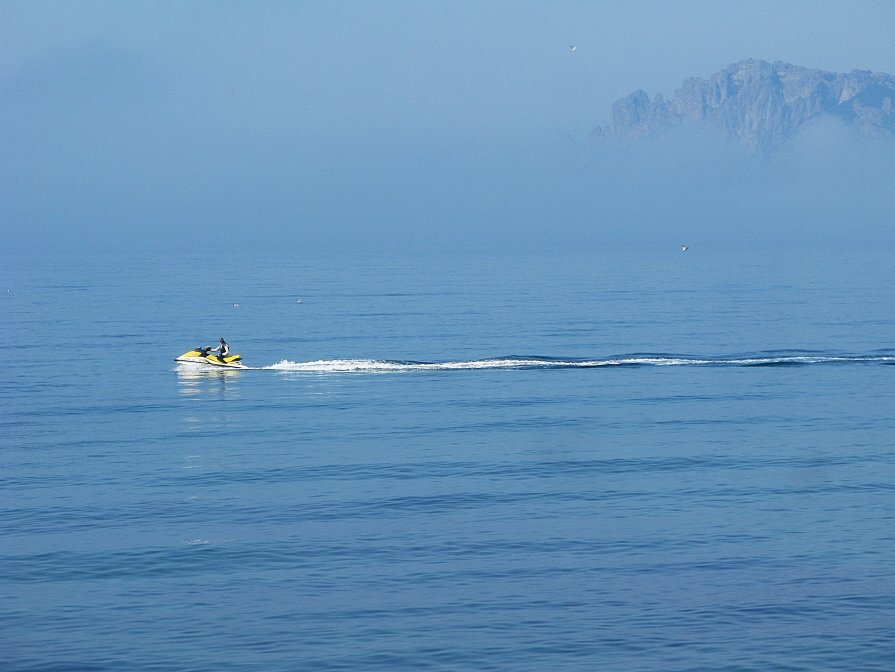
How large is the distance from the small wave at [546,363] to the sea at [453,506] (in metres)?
0.32

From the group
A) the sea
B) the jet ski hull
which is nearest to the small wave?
the sea

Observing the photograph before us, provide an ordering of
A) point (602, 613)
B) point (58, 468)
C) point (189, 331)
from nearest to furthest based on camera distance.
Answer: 1. point (602, 613)
2. point (58, 468)
3. point (189, 331)

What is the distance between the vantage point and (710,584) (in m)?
32.0

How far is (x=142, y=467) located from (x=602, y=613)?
2338 centimetres

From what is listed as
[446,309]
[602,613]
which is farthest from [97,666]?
[446,309]

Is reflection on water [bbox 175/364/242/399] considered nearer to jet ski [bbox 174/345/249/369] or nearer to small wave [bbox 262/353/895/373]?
jet ski [bbox 174/345/249/369]

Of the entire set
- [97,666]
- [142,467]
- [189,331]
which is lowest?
[97,666]

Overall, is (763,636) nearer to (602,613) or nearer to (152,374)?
(602,613)

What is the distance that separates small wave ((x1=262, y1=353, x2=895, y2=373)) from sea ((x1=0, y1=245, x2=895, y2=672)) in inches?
12.5

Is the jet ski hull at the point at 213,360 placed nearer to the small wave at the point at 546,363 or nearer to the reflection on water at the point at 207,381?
the reflection on water at the point at 207,381

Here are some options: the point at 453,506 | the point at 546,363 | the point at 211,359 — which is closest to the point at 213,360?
the point at 211,359

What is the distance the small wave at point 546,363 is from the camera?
7338 centimetres

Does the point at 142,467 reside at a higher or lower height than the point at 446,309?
lower

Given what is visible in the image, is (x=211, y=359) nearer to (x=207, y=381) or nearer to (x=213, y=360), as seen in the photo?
(x=213, y=360)
